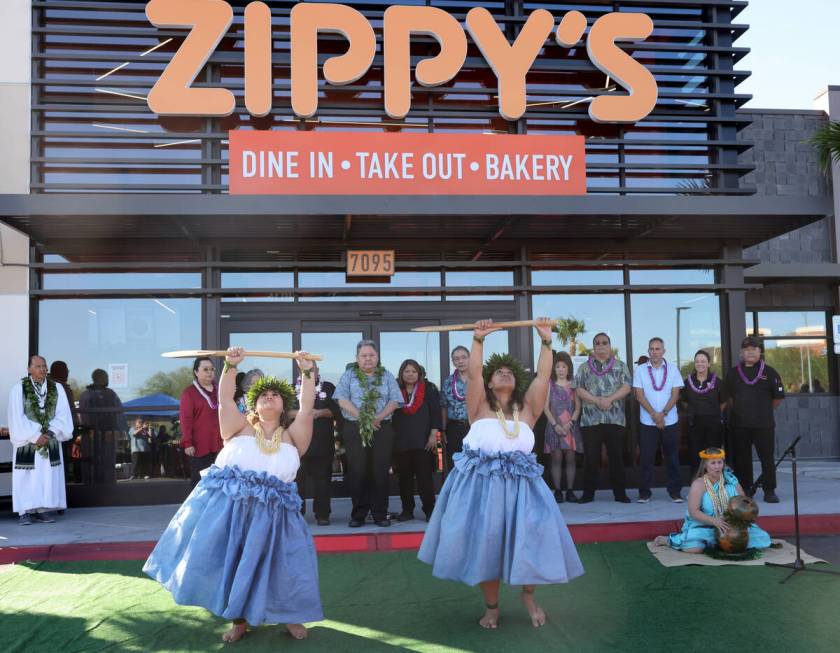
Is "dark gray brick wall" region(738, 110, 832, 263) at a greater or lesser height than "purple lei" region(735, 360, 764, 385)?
greater

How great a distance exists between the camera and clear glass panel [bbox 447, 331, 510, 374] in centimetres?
1056

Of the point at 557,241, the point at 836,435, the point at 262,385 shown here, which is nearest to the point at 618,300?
the point at 557,241

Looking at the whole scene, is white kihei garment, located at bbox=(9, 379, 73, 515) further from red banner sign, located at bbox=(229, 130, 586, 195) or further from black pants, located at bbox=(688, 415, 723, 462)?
black pants, located at bbox=(688, 415, 723, 462)

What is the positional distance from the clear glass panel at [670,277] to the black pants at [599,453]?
2.47 metres

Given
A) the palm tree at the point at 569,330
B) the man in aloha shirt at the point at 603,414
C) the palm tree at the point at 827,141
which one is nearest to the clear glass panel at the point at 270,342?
the palm tree at the point at 569,330

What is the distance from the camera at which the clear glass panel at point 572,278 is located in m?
10.9

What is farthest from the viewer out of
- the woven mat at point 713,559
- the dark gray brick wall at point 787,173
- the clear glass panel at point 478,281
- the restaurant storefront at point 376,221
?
the dark gray brick wall at point 787,173

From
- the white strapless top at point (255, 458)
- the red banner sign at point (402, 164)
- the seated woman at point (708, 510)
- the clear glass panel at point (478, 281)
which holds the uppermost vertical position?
the red banner sign at point (402, 164)

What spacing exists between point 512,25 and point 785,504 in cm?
717

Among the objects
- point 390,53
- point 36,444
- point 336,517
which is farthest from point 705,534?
point 36,444

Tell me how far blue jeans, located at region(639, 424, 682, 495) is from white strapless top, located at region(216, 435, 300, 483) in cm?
559

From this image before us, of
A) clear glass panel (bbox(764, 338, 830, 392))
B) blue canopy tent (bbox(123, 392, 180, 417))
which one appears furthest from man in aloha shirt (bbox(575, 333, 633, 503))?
clear glass panel (bbox(764, 338, 830, 392))

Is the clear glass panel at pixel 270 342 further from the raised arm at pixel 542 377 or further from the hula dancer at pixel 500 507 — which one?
the raised arm at pixel 542 377

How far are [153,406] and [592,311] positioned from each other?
5.92 meters
